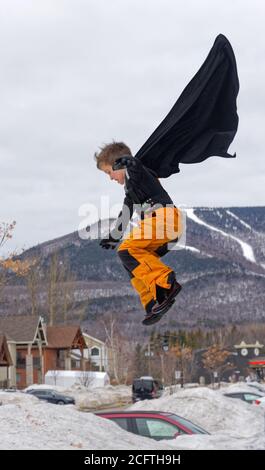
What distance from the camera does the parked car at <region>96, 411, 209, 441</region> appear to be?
15.3 meters

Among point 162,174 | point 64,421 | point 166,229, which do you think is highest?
point 162,174

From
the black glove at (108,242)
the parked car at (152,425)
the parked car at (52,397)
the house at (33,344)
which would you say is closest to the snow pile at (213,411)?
the parked car at (152,425)

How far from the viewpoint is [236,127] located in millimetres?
4184

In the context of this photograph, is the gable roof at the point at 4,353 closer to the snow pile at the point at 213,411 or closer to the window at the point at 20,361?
the window at the point at 20,361

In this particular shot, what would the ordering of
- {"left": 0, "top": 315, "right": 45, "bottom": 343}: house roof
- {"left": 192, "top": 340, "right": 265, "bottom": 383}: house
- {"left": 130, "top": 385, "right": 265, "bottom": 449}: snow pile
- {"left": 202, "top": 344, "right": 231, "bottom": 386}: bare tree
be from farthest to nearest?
{"left": 192, "top": 340, "right": 265, "bottom": 383}: house
{"left": 202, "top": 344, "right": 231, "bottom": 386}: bare tree
{"left": 0, "top": 315, "right": 45, "bottom": 343}: house roof
{"left": 130, "top": 385, "right": 265, "bottom": 449}: snow pile

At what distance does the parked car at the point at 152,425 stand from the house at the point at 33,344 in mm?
58079

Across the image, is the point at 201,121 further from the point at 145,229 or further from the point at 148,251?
the point at 148,251

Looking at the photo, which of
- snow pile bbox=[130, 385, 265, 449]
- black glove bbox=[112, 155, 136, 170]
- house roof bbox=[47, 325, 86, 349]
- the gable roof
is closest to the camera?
black glove bbox=[112, 155, 136, 170]

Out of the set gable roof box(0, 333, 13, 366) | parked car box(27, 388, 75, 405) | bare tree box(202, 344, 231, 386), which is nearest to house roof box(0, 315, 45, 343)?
gable roof box(0, 333, 13, 366)

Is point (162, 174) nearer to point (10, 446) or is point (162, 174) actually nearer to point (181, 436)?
point (10, 446)

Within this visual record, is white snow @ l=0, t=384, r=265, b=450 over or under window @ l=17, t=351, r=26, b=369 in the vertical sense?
over

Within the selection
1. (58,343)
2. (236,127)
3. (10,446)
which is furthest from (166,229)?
(58,343)

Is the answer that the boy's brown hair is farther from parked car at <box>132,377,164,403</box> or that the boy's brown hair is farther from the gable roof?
the gable roof
